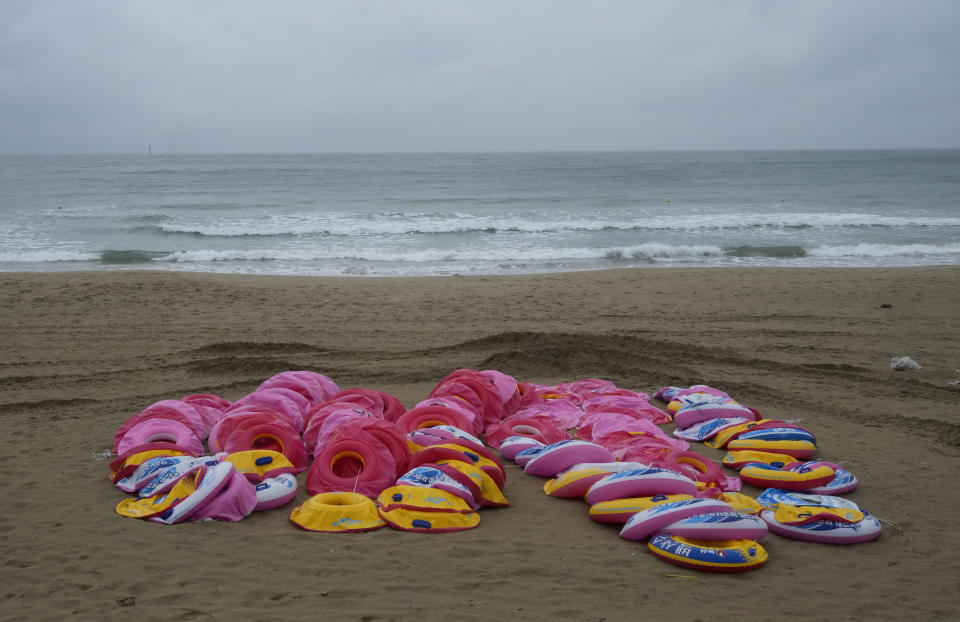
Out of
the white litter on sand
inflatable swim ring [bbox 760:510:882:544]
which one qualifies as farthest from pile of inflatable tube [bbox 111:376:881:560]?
the white litter on sand

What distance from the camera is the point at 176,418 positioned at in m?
6.14

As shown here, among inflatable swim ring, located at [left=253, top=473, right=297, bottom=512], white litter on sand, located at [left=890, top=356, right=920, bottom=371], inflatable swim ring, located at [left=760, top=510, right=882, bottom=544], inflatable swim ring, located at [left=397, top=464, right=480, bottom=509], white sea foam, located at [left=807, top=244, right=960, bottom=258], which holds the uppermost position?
white sea foam, located at [left=807, top=244, right=960, bottom=258]

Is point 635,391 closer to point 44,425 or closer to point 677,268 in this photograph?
point 44,425

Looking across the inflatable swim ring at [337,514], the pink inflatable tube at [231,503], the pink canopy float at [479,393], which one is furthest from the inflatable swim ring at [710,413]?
the pink inflatable tube at [231,503]

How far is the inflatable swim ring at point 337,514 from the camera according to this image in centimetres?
446

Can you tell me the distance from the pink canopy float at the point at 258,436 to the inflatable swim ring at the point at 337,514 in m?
1.00

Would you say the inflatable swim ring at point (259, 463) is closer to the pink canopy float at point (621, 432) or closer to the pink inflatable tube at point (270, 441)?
the pink inflatable tube at point (270, 441)

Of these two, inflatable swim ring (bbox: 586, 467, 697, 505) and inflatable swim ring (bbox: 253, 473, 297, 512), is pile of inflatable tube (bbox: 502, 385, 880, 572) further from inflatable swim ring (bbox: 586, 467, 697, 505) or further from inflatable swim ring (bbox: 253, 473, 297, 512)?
inflatable swim ring (bbox: 253, 473, 297, 512)

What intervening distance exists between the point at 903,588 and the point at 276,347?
7.53 meters

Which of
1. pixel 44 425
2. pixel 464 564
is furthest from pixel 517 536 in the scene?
pixel 44 425

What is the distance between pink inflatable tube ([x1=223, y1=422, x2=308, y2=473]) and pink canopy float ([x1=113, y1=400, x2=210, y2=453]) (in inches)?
22.0

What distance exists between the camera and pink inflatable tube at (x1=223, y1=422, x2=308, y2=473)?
18.3ft

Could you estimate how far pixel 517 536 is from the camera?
4469 millimetres

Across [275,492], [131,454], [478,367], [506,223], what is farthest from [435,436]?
[506,223]
